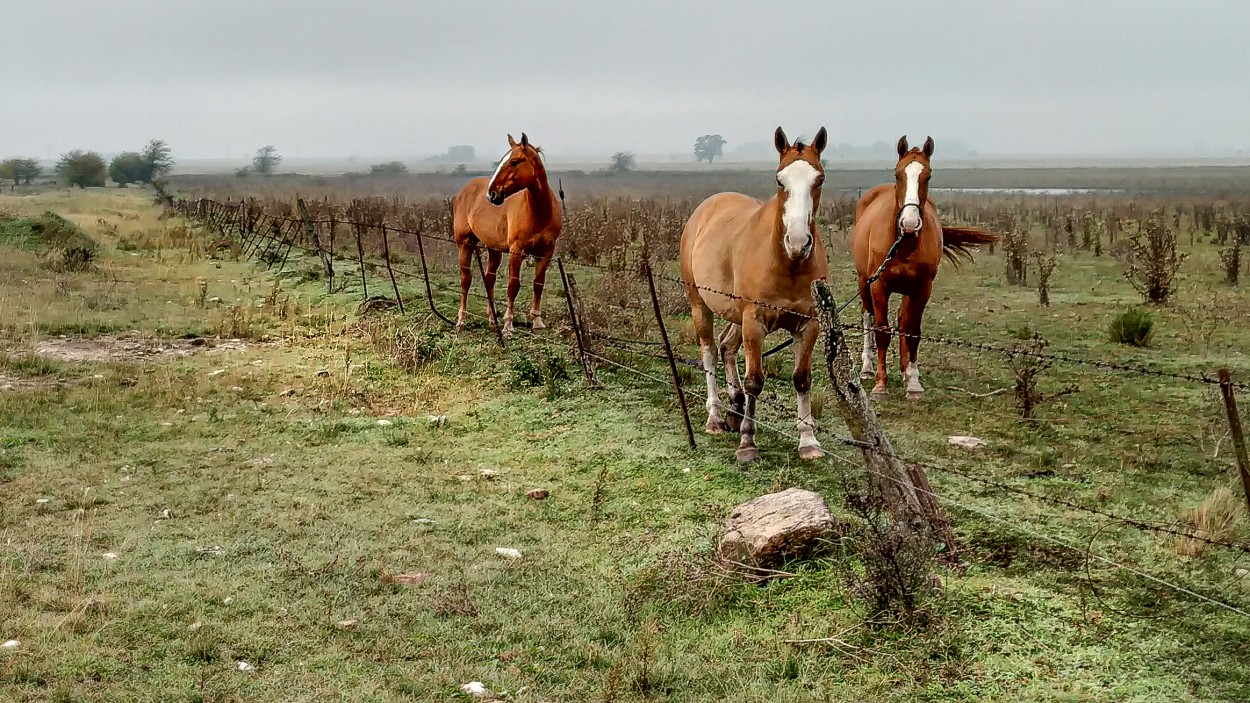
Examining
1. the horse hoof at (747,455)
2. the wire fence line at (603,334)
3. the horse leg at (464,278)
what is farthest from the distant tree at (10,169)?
the horse hoof at (747,455)

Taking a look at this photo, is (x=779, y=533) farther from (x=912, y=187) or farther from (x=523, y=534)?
(x=912, y=187)

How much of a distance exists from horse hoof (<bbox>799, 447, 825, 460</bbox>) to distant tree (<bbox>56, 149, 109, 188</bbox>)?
69654 mm

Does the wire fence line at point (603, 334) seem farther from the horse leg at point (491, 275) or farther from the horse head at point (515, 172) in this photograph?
the horse head at point (515, 172)

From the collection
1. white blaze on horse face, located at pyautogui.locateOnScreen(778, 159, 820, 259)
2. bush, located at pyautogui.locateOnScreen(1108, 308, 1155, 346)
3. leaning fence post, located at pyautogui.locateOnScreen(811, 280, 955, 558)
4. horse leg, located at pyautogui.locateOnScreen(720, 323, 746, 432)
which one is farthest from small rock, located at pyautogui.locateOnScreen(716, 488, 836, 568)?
bush, located at pyautogui.locateOnScreen(1108, 308, 1155, 346)

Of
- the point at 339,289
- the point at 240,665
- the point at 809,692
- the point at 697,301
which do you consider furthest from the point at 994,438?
the point at 339,289

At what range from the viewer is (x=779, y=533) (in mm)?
4895

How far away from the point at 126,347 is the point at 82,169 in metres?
62.9

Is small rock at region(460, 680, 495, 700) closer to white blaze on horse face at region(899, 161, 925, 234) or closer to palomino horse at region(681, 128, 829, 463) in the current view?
palomino horse at region(681, 128, 829, 463)

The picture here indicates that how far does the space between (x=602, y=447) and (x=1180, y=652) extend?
4.20m

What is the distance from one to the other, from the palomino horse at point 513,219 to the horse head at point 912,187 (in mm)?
3964

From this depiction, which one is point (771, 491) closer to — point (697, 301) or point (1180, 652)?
point (697, 301)

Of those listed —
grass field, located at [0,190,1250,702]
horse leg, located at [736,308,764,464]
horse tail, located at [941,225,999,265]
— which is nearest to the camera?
grass field, located at [0,190,1250,702]

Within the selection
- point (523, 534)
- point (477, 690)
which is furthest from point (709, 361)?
point (477, 690)

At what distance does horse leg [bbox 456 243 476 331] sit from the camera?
11.3 meters
